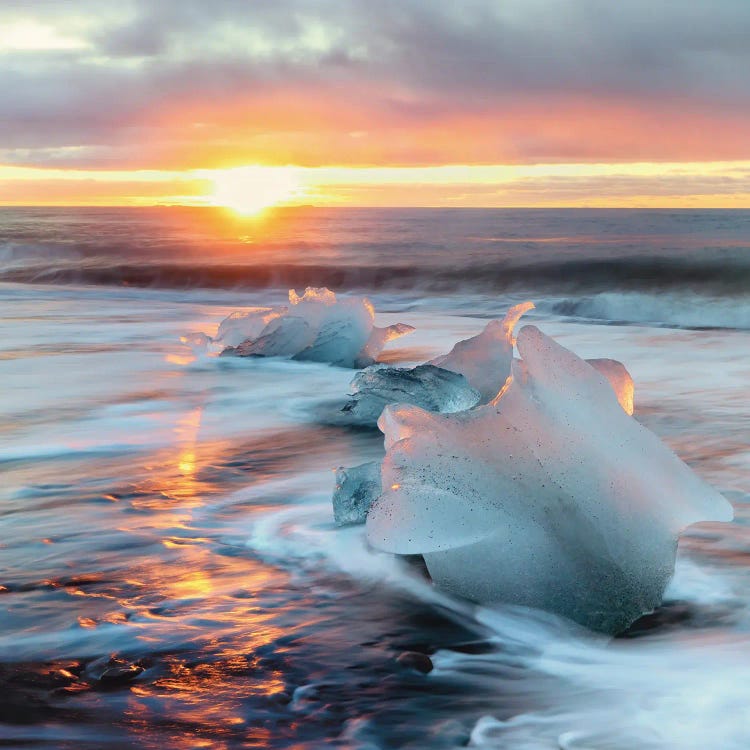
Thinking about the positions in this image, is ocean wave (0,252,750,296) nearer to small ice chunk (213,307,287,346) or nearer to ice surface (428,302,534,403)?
small ice chunk (213,307,287,346)

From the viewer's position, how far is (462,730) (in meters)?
2.23

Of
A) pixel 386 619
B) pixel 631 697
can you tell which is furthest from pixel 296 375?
pixel 631 697

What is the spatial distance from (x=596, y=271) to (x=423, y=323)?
10309mm

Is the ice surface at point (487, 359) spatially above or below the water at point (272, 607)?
above

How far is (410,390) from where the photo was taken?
16.2 feet

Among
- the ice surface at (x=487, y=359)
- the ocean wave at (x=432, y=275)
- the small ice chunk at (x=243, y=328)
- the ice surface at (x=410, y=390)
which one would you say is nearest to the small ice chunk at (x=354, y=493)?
the ice surface at (x=410, y=390)

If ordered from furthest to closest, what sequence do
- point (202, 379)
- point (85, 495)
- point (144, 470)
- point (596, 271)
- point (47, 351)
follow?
point (596, 271), point (47, 351), point (202, 379), point (144, 470), point (85, 495)

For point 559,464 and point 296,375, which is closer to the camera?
point 559,464

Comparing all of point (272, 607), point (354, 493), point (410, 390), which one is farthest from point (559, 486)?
point (410, 390)

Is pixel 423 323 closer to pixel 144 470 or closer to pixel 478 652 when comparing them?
pixel 144 470

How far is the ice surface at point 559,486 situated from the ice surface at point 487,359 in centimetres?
226

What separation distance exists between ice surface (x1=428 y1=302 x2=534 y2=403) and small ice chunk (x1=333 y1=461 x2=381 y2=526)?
1627 millimetres

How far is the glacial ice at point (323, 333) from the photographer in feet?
26.4

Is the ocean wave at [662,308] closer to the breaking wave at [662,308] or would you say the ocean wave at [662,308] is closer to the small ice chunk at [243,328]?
the breaking wave at [662,308]
